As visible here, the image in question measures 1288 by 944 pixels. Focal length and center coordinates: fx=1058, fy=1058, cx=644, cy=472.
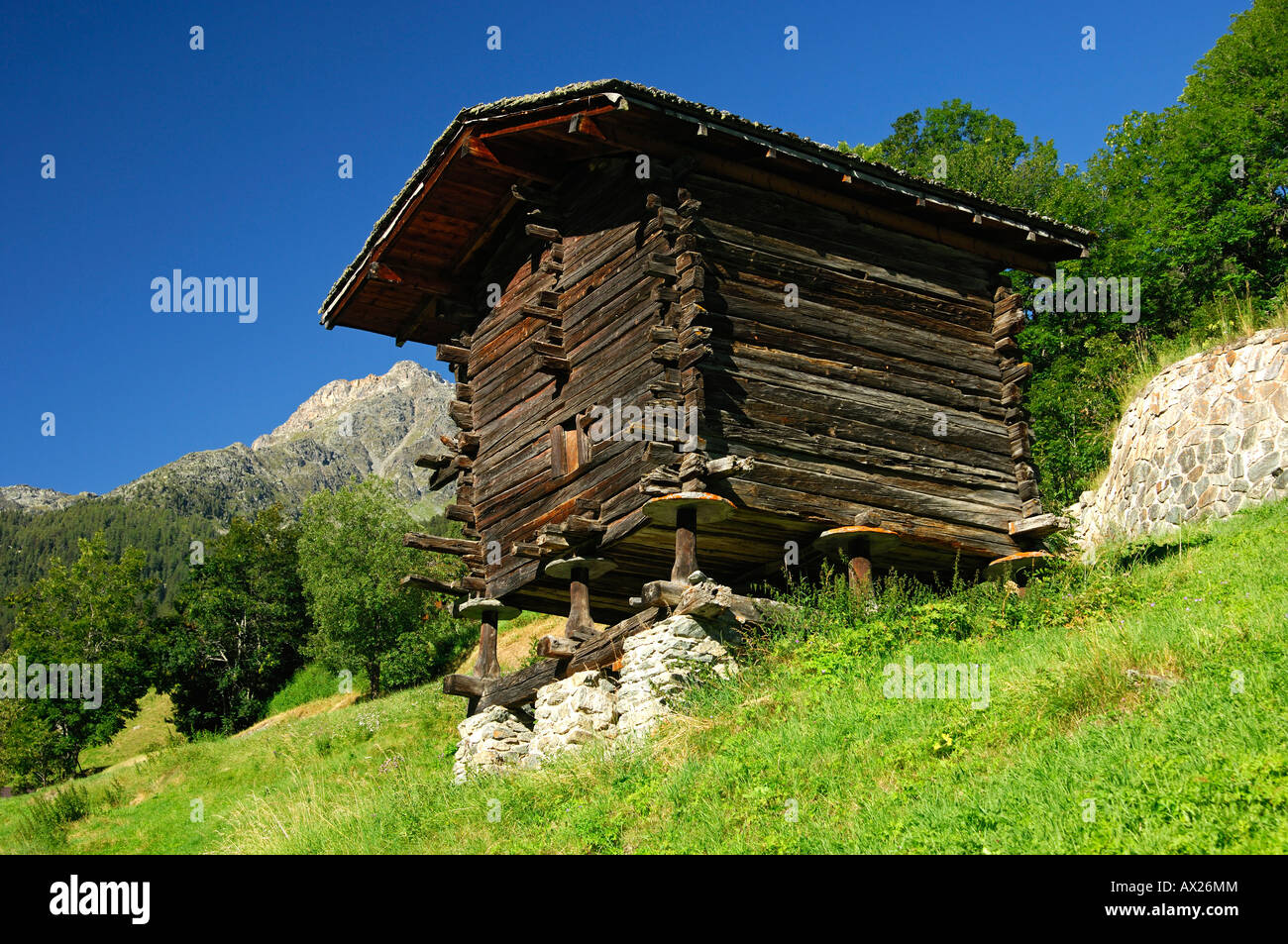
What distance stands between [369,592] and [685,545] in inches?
1125

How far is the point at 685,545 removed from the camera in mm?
12539

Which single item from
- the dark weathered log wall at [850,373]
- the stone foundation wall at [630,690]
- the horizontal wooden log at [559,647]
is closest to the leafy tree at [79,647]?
the stone foundation wall at [630,690]

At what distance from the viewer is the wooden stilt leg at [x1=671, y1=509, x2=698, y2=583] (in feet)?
40.9

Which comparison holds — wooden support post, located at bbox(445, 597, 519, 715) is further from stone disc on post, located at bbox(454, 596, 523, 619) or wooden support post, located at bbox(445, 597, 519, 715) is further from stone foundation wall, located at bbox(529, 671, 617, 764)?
stone foundation wall, located at bbox(529, 671, 617, 764)

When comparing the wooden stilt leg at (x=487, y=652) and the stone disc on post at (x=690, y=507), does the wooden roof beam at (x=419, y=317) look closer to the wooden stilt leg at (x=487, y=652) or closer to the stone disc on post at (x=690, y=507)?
the wooden stilt leg at (x=487, y=652)

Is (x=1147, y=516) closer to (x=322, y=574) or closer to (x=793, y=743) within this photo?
(x=793, y=743)

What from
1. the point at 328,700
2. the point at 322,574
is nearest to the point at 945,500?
the point at 322,574

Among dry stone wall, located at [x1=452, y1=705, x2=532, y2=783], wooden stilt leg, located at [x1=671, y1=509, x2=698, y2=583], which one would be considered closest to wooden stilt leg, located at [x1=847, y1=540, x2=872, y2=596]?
wooden stilt leg, located at [x1=671, y1=509, x2=698, y2=583]

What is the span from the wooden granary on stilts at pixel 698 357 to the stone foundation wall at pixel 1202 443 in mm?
4050

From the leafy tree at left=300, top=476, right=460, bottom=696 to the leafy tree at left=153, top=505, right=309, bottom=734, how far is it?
14.7ft

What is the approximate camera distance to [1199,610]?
9.73m

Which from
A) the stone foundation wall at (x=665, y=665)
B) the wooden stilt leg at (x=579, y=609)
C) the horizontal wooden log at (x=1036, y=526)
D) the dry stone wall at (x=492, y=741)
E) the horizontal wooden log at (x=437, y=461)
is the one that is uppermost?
the horizontal wooden log at (x=437, y=461)

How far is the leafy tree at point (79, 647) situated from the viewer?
3947 centimetres
